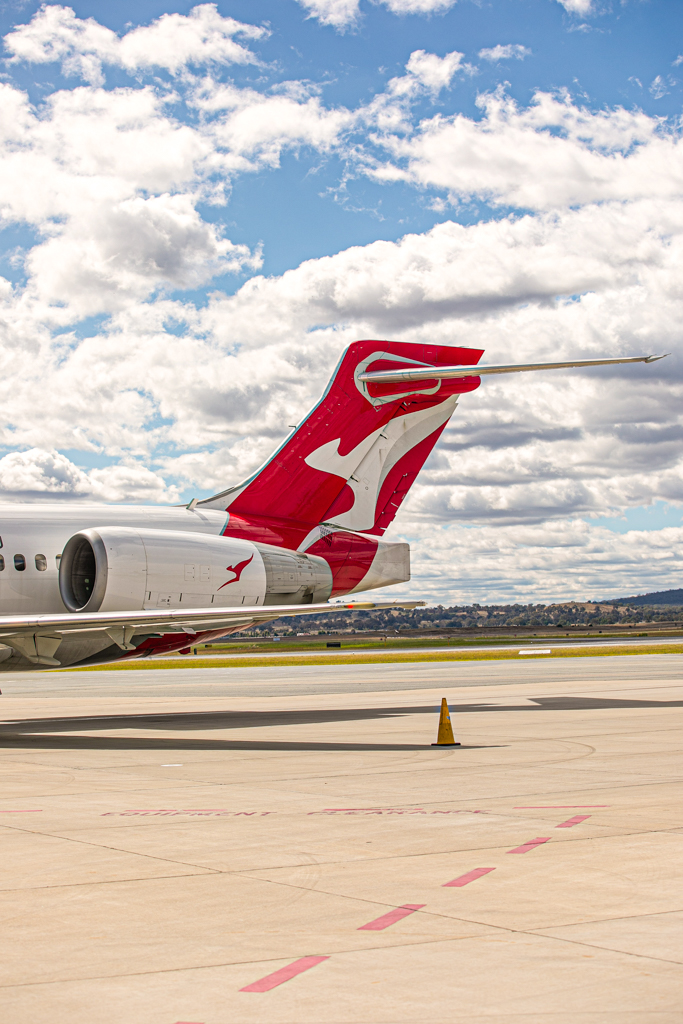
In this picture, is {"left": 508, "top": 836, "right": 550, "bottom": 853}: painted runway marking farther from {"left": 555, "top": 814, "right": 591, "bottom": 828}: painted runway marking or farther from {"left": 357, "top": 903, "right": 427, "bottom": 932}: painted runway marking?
{"left": 357, "top": 903, "right": 427, "bottom": 932}: painted runway marking

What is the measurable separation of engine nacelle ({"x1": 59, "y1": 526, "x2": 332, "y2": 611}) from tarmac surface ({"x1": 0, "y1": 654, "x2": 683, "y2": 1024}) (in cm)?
379

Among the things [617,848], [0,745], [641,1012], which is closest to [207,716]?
[0,745]

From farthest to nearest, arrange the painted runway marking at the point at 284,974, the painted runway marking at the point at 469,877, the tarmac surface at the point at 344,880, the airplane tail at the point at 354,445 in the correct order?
the airplane tail at the point at 354,445 < the painted runway marking at the point at 469,877 < the painted runway marking at the point at 284,974 < the tarmac surface at the point at 344,880

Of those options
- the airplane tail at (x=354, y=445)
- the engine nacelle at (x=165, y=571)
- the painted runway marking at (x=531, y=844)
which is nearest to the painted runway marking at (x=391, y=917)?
the painted runway marking at (x=531, y=844)

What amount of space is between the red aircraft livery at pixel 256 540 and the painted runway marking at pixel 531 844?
32.3 feet

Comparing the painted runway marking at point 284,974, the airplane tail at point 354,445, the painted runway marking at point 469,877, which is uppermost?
the airplane tail at point 354,445

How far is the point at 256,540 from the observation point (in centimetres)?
2450

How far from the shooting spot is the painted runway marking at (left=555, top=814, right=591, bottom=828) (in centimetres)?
973

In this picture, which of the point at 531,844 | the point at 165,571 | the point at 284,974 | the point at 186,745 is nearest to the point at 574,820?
the point at 531,844

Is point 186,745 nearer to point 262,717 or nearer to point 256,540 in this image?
point 262,717

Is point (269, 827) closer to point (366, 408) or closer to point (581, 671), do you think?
point (366, 408)

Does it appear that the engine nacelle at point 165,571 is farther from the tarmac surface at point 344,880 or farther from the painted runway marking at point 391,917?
the painted runway marking at point 391,917

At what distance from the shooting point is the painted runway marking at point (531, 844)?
8.62 meters

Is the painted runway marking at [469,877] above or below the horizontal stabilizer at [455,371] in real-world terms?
below
